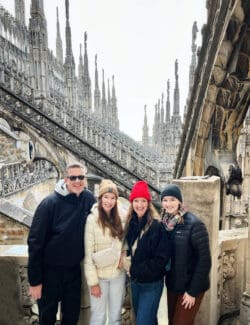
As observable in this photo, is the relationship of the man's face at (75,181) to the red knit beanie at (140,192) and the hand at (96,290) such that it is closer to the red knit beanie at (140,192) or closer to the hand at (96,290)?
the red knit beanie at (140,192)

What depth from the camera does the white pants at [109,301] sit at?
2.08 m

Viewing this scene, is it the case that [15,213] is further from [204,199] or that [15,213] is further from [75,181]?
[204,199]

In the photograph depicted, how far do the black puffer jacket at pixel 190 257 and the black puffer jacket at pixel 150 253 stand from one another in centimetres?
7

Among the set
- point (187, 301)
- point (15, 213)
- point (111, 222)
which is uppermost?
point (111, 222)

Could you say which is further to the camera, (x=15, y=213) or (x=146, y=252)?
(x=15, y=213)

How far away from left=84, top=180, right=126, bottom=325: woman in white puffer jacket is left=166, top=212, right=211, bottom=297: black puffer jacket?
40 centimetres

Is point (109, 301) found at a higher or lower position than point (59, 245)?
lower

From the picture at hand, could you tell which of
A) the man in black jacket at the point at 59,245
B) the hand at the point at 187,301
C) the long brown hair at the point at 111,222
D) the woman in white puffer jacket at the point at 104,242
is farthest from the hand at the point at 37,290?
the hand at the point at 187,301

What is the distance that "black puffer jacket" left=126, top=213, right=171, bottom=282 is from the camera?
187 centimetres

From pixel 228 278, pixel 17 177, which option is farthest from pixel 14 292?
pixel 17 177

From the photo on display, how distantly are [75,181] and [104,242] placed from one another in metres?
0.51

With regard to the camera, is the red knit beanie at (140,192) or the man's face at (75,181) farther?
the man's face at (75,181)

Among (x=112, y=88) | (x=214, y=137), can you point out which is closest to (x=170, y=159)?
(x=214, y=137)

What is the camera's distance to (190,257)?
1.90 metres
